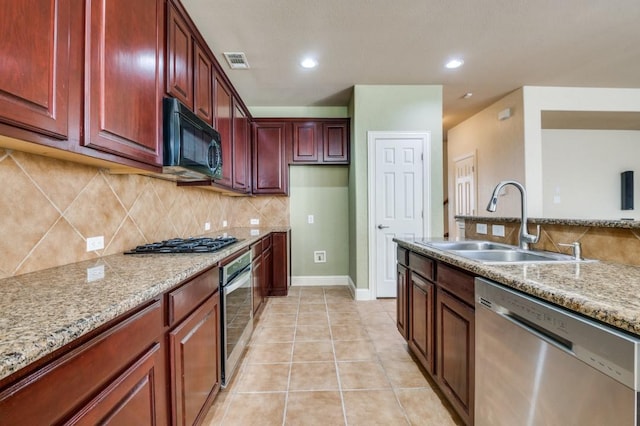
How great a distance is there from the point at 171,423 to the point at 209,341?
41cm

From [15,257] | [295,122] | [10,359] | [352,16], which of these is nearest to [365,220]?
[295,122]

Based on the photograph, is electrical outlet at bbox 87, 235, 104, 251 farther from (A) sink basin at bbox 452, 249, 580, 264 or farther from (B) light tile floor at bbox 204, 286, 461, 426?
(A) sink basin at bbox 452, 249, 580, 264

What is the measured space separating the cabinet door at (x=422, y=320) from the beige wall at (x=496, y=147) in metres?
2.74

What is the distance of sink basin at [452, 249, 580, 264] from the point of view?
132 cm

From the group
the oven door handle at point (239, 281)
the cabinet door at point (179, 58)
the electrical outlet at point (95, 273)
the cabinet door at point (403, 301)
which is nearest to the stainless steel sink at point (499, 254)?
the cabinet door at point (403, 301)

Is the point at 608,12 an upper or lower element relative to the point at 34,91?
upper

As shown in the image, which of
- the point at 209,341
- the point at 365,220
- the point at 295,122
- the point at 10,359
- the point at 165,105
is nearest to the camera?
the point at 10,359

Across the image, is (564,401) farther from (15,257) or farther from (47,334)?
(15,257)

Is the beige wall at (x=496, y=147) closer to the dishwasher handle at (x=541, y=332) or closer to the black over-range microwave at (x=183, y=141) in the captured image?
the dishwasher handle at (x=541, y=332)

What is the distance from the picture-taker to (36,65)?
841mm

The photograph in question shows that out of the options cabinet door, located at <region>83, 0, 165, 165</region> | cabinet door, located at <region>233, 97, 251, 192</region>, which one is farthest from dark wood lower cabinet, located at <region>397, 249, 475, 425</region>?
cabinet door, located at <region>233, 97, 251, 192</region>

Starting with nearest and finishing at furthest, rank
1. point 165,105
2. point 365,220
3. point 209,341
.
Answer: point 209,341
point 165,105
point 365,220

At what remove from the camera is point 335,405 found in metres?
1.63

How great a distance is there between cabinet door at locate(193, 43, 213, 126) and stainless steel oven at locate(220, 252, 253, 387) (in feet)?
3.77
